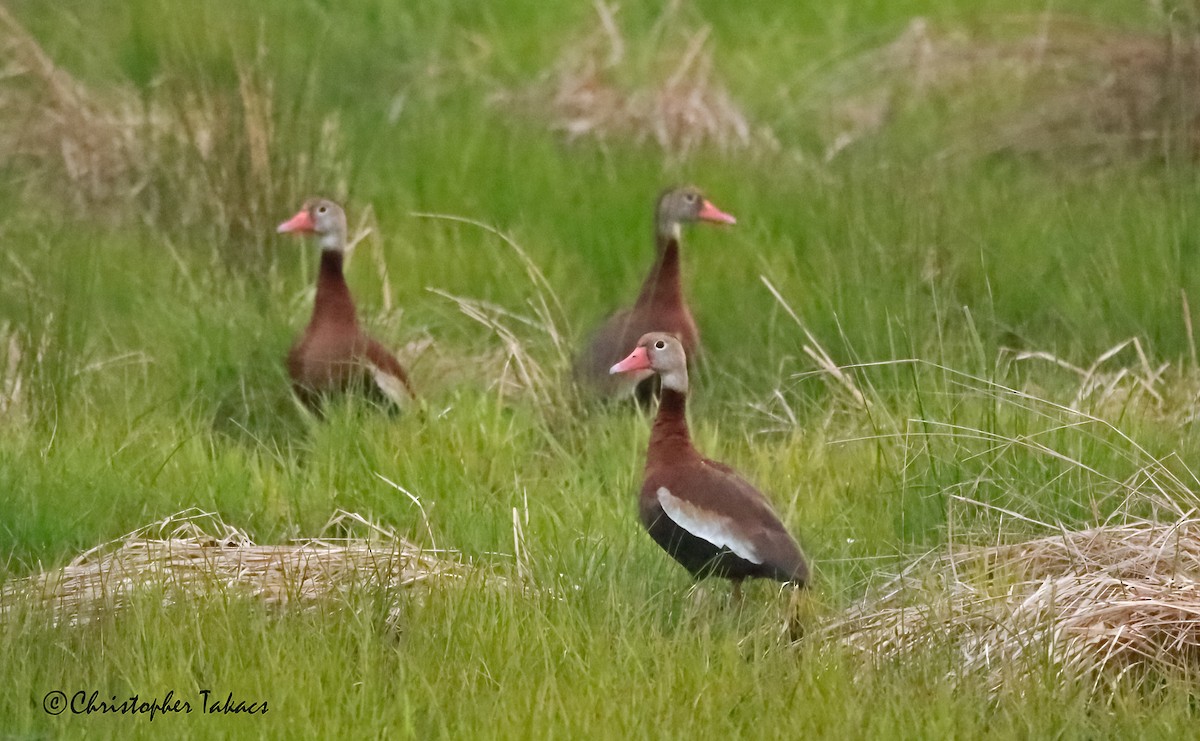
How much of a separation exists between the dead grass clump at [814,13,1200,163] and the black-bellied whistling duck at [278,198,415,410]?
2.93m

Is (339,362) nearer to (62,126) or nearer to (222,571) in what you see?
(222,571)

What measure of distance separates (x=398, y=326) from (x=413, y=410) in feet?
3.51

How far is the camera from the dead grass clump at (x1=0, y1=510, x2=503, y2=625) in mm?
4406

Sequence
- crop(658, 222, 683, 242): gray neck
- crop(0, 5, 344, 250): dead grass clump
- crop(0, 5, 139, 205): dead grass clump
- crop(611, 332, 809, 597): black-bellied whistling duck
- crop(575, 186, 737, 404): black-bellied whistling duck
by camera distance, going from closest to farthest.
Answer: crop(611, 332, 809, 597): black-bellied whistling duck < crop(575, 186, 737, 404): black-bellied whistling duck < crop(658, 222, 683, 242): gray neck < crop(0, 5, 344, 250): dead grass clump < crop(0, 5, 139, 205): dead grass clump

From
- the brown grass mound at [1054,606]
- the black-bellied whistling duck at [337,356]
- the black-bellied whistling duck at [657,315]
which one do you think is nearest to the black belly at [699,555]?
the brown grass mound at [1054,606]

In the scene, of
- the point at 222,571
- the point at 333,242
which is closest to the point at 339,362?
the point at 333,242

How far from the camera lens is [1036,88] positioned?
30.3 ft

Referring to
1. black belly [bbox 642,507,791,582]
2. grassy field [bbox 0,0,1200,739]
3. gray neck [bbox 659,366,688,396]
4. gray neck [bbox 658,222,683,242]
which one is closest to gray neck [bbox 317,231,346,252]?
grassy field [bbox 0,0,1200,739]

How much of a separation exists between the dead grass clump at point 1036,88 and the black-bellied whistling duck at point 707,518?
3975 millimetres

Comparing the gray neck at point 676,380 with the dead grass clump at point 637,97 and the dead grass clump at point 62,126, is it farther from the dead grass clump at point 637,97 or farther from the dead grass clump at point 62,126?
the dead grass clump at point 637,97

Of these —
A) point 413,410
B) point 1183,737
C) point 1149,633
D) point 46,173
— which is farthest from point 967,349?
point 46,173

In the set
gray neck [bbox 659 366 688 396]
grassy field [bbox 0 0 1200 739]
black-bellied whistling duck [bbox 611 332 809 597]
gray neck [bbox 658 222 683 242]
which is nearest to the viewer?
grassy field [bbox 0 0 1200 739]

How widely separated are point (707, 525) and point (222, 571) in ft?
3.84

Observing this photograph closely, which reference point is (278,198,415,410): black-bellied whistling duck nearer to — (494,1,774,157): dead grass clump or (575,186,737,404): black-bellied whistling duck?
(575,186,737,404): black-bellied whistling duck
